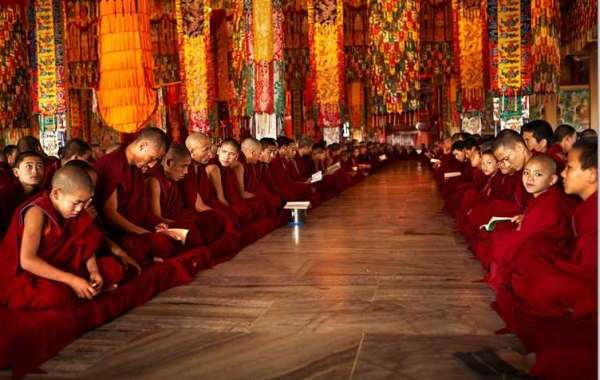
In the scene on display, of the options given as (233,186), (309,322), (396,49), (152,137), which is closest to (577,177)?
(309,322)

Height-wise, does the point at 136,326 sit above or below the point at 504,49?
below

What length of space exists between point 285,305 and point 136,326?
99 centimetres

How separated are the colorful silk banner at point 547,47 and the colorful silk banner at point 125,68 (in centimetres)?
652

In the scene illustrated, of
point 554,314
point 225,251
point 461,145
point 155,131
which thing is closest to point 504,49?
point 461,145

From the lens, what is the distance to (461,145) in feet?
39.0

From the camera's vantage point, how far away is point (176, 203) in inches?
264

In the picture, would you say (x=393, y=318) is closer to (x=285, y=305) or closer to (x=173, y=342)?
(x=285, y=305)

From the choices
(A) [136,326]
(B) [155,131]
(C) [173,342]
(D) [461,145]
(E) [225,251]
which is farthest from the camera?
(D) [461,145]

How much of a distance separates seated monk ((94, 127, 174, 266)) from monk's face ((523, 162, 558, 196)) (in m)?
2.65

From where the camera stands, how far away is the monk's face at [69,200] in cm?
412

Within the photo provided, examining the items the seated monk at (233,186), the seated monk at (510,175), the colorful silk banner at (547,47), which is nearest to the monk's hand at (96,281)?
the seated monk at (510,175)

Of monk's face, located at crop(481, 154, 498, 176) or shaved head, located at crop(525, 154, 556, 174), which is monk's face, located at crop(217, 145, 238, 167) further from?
shaved head, located at crop(525, 154, 556, 174)

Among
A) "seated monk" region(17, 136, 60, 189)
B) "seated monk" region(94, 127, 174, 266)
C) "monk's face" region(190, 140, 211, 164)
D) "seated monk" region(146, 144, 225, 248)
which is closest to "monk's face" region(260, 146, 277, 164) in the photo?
"monk's face" region(190, 140, 211, 164)

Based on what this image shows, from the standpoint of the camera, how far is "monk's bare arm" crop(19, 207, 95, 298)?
4.12 m
